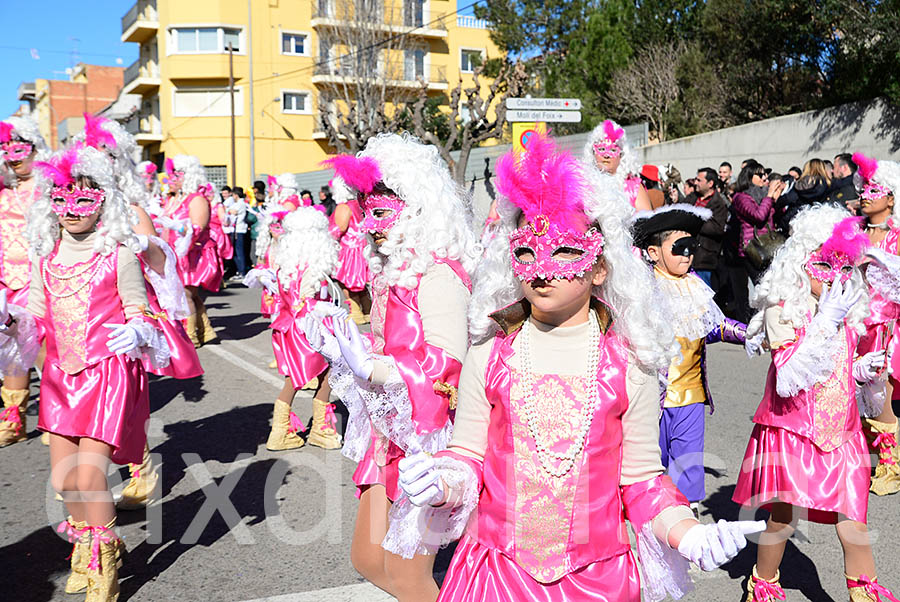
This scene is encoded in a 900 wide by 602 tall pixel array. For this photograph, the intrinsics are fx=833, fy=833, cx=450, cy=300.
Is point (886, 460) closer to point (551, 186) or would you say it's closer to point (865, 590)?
point (865, 590)

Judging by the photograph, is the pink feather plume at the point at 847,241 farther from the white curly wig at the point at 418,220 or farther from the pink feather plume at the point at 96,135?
the pink feather plume at the point at 96,135

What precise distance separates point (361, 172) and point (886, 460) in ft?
13.3

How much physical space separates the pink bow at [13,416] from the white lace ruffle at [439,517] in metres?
5.18

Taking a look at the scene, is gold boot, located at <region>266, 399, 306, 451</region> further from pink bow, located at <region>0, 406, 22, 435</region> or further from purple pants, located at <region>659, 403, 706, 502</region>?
purple pants, located at <region>659, 403, 706, 502</region>

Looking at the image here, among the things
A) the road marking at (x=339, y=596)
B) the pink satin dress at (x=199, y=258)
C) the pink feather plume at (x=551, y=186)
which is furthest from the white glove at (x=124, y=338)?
the pink satin dress at (x=199, y=258)

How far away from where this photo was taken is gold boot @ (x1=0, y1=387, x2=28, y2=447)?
6535 mm

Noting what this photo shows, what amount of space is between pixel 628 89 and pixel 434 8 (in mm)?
22944

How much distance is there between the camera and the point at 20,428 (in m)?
6.62

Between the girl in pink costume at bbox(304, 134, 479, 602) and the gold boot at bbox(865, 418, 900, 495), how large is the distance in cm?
347

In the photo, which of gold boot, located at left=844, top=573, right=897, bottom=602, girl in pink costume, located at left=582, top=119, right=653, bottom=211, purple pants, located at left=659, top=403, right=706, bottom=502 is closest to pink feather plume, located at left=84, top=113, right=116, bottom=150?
girl in pink costume, located at left=582, top=119, right=653, bottom=211

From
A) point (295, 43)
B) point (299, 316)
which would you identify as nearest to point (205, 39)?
point (295, 43)

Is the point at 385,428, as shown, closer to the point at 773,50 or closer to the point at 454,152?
the point at 773,50

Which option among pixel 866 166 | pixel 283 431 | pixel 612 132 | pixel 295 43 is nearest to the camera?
pixel 866 166

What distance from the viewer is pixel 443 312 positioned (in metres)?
3.15
